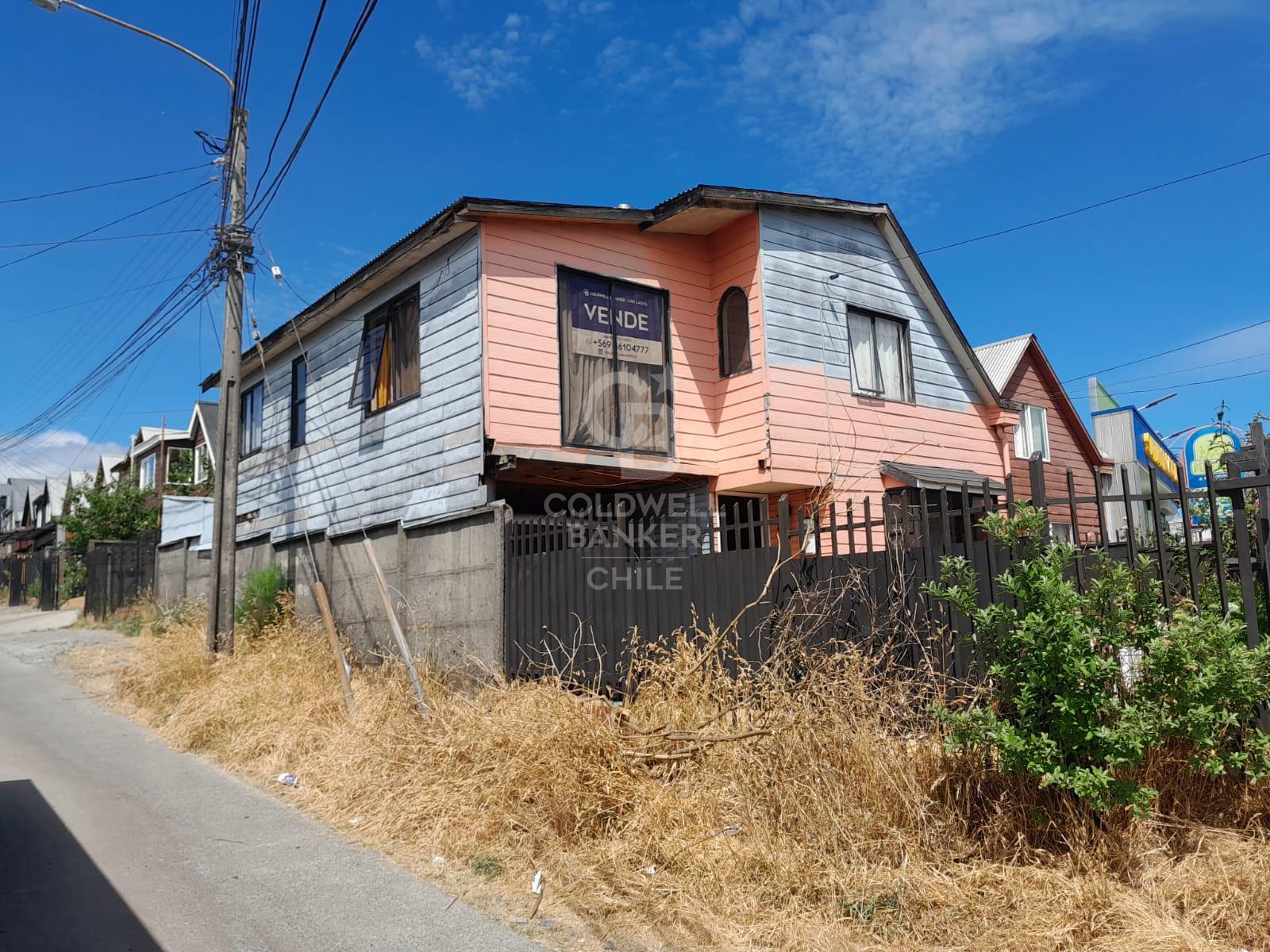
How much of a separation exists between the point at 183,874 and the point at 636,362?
7928mm

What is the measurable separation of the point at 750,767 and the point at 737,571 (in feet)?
6.38

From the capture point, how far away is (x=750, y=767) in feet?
18.4

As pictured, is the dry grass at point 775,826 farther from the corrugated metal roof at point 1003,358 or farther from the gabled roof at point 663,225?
the corrugated metal roof at point 1003,358

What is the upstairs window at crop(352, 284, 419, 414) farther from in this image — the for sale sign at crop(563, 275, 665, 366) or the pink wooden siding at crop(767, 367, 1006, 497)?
the pink wooden siding at crop(767, 367, 1006, 497)

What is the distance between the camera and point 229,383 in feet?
42.5

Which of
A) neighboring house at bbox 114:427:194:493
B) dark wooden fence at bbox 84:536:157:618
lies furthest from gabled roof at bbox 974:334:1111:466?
neighboring house at bbox 114:427:194:493

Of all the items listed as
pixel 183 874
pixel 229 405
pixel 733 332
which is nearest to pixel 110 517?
pixel 229 405

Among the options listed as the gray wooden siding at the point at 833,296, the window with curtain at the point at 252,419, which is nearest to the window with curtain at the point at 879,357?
the gray wooden siding at the point at 833,296

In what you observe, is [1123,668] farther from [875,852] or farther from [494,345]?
[494,345]

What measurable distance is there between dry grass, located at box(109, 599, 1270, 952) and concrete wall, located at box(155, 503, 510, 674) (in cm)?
169

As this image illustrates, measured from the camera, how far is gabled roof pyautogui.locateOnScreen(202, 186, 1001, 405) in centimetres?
1110

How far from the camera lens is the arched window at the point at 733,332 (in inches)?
488

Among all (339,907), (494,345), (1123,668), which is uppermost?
(494,345)

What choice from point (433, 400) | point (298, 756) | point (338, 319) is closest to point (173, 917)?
point (298, 756)
